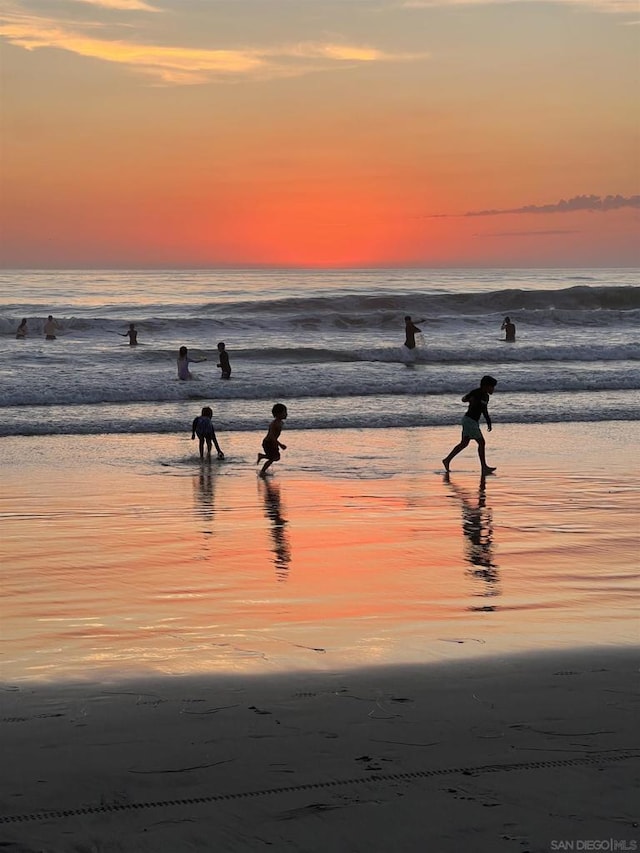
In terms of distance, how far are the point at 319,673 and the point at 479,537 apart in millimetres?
4853

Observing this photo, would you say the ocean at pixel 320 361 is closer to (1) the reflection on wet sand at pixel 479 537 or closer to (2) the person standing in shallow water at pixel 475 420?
(2) the person standing in shallow water at pixel 475 420

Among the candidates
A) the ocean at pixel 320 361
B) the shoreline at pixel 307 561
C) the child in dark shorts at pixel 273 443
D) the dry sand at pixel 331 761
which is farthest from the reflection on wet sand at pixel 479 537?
the ocean at pixel 320 361

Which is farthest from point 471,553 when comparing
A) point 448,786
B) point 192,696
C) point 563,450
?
point 563,450

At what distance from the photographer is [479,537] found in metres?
10.6

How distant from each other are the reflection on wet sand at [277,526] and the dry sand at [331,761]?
318cm

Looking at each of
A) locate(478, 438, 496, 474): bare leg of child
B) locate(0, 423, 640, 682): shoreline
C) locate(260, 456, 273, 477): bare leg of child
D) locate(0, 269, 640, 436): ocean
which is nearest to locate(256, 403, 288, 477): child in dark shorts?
locate(260, 456, 273, 477): bare leg of child

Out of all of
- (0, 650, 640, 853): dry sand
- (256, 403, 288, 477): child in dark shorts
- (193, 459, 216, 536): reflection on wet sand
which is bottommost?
(193, 459, 216, 536): reflection on wet sand

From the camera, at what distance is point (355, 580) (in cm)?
863

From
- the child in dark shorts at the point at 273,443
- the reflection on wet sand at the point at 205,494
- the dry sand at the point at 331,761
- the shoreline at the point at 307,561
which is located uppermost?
the child in dark shorts at the point at 273,443

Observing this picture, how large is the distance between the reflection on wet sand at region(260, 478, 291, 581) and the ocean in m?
7.05

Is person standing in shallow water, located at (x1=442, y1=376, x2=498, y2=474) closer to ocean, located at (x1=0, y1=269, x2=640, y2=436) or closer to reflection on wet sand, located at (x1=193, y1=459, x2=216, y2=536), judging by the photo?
reflection on wet sand, located at (x1=193, y1=459, x2=216, y2=536)

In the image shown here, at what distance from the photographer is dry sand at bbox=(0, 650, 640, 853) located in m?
4.09

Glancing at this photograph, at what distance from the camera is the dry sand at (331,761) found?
4.09m

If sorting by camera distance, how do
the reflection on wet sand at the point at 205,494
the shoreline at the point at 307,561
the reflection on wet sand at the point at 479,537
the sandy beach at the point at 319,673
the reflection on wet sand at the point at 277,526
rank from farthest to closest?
the reflection on wet sand at the point at 205,494
the reflection on wet sand at the point at 277,526
the reflection on wet sand at the point at 479,537
the shoreline at the point at 307,561
the sandy beach at the point at 319,673
